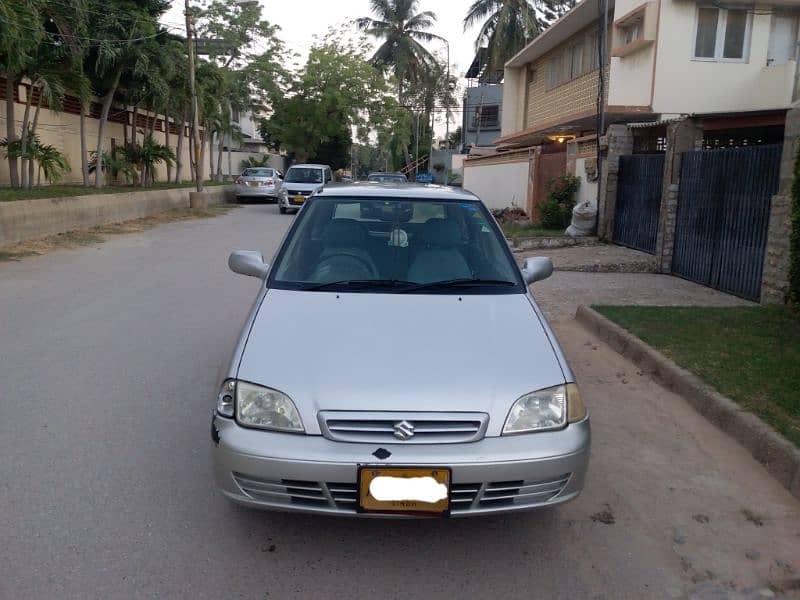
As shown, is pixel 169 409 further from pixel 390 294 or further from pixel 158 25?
A: pixel 158 25

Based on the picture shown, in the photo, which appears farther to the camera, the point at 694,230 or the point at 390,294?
the point at 694,230

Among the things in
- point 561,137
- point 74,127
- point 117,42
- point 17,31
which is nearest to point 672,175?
point 561,137

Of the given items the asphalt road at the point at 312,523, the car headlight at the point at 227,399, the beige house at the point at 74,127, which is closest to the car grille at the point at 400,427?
the car headlight at the point at 227,399

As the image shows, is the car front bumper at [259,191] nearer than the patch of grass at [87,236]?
No

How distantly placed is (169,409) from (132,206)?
662 inches

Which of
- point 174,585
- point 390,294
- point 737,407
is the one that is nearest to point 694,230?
point 737,407

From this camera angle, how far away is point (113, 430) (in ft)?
15.5

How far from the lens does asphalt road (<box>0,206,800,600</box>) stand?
3.12 m

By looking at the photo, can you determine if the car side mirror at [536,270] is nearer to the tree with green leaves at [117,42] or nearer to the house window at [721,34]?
the house window at [721,34]

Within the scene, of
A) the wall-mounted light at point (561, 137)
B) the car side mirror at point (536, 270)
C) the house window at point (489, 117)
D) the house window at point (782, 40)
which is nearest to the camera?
the car side mirror at point (536, 270)

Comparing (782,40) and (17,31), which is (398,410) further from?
(782,40)

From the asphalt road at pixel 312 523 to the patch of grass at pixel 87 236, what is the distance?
7821mm

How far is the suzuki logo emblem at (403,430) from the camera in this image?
121 inches

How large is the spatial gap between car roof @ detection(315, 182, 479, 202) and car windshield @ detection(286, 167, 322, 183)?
71.9 ft
